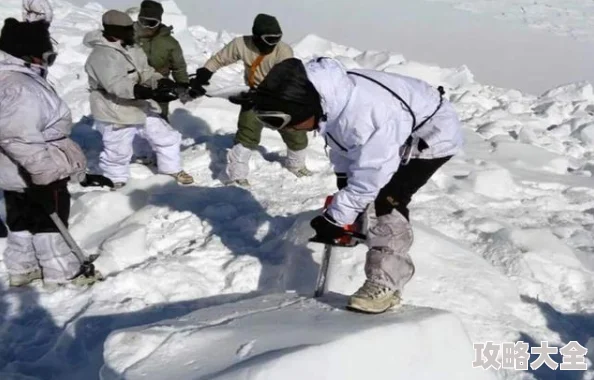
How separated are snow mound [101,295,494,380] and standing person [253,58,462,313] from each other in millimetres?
321

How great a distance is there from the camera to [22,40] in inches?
132

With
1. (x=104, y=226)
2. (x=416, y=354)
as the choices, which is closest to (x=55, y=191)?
(x=104, y=226)

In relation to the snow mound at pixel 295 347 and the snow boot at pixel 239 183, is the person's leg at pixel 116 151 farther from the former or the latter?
the snow mound at pixel 295 347

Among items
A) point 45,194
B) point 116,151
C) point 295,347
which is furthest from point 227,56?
point 295,347

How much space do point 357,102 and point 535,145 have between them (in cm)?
543

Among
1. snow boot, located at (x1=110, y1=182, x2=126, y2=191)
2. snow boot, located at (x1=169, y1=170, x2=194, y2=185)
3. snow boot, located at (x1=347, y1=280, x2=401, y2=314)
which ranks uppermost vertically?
snow boot, located at (x1=347, y1=280, x2=401, y2=314)

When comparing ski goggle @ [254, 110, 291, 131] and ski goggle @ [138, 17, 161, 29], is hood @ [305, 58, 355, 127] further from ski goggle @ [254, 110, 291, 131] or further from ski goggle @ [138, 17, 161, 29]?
ski goggle @ [138, 17, 161, 29]

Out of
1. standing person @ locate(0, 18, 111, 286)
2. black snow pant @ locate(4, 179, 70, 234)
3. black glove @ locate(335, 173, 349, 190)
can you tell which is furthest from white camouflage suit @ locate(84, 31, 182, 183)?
black glove @ locate(335, 173, 349, 190)

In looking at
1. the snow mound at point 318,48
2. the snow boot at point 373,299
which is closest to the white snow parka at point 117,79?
the snow boot at point 373,299

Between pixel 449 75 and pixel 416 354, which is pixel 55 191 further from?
pixel 449 75

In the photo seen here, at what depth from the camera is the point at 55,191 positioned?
140 inches

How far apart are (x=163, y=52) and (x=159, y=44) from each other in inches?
2.7

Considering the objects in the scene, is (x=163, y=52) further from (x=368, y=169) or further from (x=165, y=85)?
(x=368, y=169)

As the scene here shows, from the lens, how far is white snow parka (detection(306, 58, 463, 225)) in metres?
2.74
